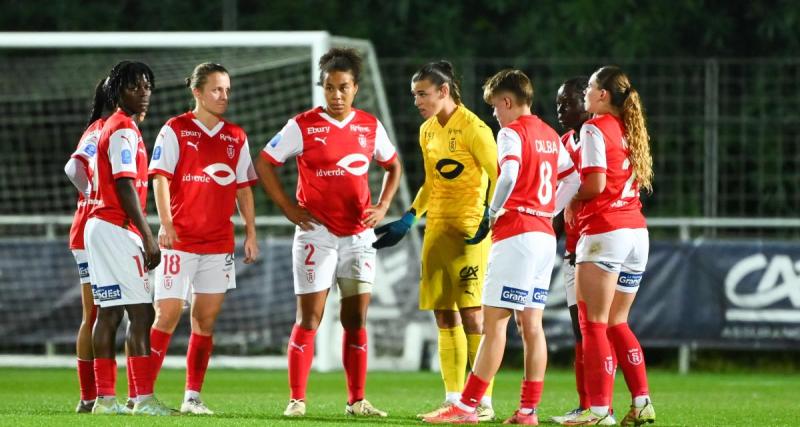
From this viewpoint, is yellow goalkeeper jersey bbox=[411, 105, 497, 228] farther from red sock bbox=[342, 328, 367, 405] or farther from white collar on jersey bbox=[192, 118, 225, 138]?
white collar on jersey bbox=[192, 118, 225, 138]

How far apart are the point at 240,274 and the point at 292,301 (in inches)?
22.1

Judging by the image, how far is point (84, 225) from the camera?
25.9 ft

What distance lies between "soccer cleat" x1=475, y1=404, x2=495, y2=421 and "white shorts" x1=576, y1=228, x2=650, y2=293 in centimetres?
103

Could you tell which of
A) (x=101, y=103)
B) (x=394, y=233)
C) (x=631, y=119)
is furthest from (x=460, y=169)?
(x=101, y=103)

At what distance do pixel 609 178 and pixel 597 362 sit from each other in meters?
0.98

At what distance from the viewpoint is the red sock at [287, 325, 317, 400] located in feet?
25.9

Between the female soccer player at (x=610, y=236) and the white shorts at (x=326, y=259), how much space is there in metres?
1.31

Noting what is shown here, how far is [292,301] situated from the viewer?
13.2m

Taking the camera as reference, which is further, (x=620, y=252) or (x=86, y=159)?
(x=86, y=159)

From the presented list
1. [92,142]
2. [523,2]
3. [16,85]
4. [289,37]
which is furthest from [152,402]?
[523,2]

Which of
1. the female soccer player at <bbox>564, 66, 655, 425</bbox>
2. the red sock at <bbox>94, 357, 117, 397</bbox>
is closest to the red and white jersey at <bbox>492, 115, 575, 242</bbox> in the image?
the female soccer player at <bbox>564, 66, 655, 425</bbox>

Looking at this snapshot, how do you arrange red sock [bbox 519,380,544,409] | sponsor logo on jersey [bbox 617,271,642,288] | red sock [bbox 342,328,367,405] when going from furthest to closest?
red sock [bbox 342,328,367,405] → sponsor logo on jersey [bbox 617,271,642,288] → red sock [bbox 519,380,544,409]

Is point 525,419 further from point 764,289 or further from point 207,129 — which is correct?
point 764,289

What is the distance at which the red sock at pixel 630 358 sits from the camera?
7.31 meters
